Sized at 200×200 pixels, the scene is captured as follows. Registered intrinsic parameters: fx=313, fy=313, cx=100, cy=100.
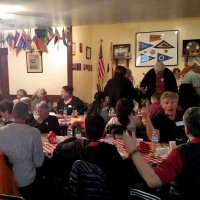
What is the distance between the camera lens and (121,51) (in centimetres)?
903

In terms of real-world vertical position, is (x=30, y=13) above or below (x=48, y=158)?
above

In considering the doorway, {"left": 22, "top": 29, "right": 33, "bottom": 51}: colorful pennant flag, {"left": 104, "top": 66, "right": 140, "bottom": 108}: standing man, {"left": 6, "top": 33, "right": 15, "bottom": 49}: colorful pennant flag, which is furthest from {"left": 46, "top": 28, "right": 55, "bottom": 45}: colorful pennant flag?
{"left": 104, "top": 66, "right": 140, "bottom": 108}: standing man

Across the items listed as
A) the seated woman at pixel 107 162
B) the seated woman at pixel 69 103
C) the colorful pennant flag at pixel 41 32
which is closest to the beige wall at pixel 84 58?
the colorful pennant flag at pixel 41 32

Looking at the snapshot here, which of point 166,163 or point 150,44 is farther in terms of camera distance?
point 150,44

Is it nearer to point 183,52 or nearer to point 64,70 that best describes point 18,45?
point 64,70

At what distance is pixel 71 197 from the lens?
2508 millimetres

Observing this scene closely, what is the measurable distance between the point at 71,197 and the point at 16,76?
6158 millimetres

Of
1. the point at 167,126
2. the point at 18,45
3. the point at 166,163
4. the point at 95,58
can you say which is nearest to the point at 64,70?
the point at 18,45

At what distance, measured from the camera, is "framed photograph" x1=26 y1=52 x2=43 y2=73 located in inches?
311

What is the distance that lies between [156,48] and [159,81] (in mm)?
2609

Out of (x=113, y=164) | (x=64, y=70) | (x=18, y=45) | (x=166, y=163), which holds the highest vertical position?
(x=18, y=45)

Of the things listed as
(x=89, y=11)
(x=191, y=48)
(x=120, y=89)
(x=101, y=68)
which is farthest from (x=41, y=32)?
(x=191, y=48)

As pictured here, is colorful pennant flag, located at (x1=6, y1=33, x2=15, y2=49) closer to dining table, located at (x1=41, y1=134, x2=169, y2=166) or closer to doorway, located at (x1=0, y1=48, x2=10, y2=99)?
doorway, located at (x1=0, y1=48, x2=10, y2=99)

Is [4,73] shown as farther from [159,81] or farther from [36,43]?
[159,81]
